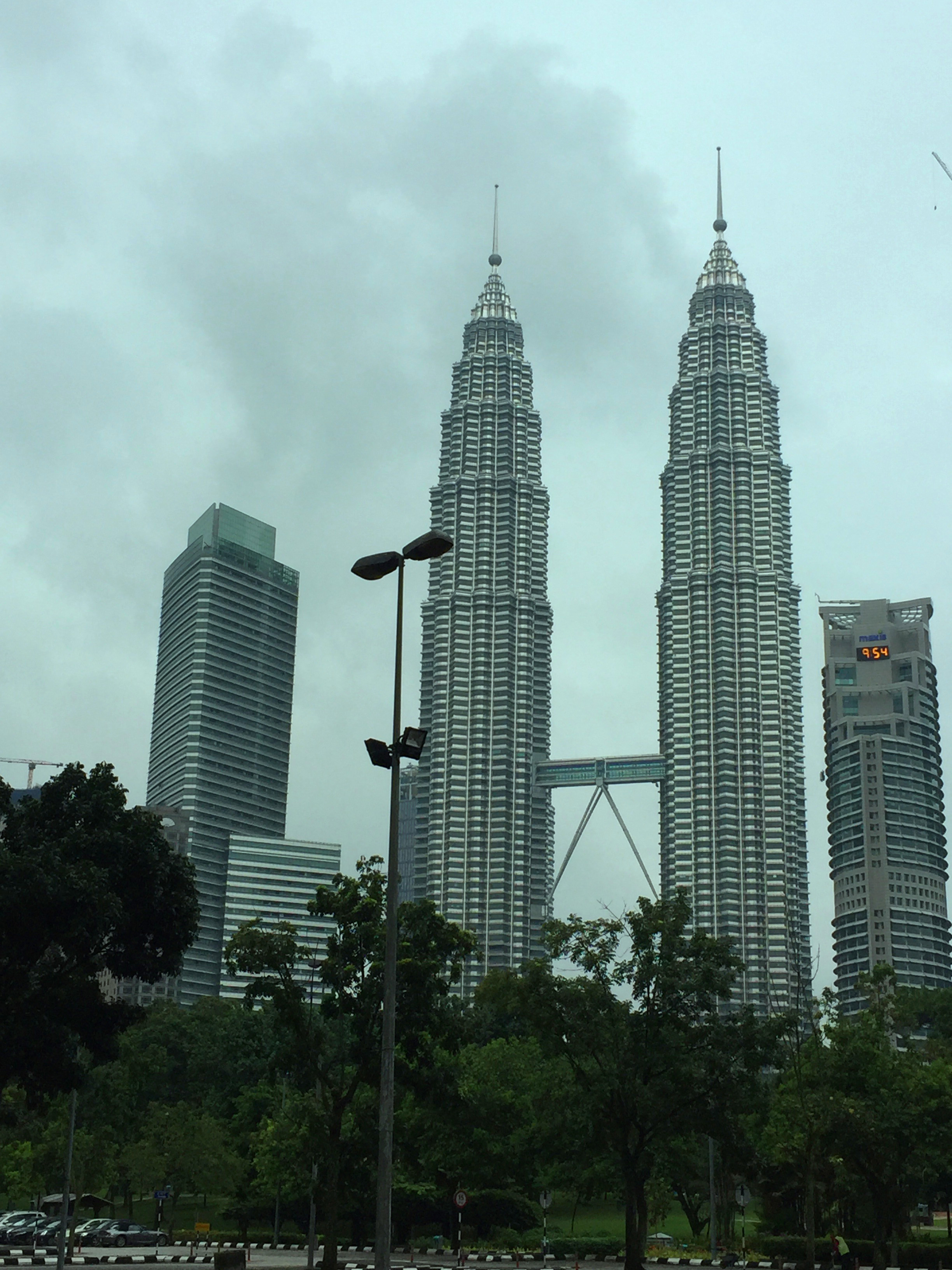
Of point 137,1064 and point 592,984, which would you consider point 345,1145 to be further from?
point 137,1064

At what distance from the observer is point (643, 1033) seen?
51469 millimetres

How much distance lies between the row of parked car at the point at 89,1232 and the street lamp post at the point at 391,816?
49.2m

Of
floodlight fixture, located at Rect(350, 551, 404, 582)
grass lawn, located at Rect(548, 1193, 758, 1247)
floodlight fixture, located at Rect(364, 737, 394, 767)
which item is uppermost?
floodlight fixture, located at Rect(350, 551, 404, 582)

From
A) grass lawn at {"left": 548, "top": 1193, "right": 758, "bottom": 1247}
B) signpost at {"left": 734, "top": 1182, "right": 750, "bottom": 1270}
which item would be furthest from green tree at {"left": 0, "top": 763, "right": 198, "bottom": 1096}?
grass lawn at {"left": 548, "top": 1193, "right": 758, "bottom": 1247}

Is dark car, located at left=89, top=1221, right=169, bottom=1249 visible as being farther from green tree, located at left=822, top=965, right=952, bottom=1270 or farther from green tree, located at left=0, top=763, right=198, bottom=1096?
green tree, located at left=0, top=763, right=198, bottom=1096

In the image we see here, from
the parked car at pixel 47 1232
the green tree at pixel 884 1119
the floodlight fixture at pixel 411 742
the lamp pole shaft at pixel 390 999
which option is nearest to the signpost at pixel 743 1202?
the green tree at pixel 884 1119

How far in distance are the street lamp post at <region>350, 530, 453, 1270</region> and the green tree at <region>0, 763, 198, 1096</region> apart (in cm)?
1513

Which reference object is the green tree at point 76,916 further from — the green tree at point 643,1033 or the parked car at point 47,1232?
the parked car at point 47,1232

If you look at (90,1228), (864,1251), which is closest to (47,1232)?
(90,1228)

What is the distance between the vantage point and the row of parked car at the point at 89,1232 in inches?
2717

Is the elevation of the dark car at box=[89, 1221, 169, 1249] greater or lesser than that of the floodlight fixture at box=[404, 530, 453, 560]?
lesser

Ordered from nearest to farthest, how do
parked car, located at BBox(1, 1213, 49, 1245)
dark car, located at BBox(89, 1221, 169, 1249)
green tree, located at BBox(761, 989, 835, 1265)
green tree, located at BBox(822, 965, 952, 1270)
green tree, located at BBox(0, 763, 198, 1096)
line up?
1. green tree, located at BBox(0, 763, 198, 1096)
2. green tree, located at BBox(761, 989, 835, 1265)
3. green tree, located at BBox(822, 965, 952, 1270)
4. parked car, located at BBox(1, 1213, 49, 1245)
5. dark car, located at BBox(89, 1221, 169, 1249)

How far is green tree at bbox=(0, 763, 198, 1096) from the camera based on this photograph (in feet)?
123

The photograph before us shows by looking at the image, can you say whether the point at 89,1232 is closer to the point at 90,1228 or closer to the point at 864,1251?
the point at 90,1228
